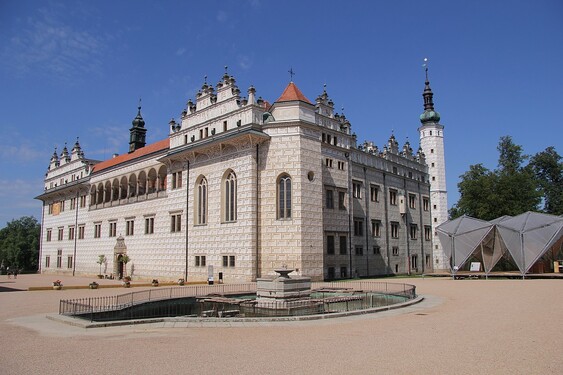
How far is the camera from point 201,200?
4141cm

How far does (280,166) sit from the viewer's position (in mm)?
36156

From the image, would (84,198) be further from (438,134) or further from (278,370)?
(278,370)

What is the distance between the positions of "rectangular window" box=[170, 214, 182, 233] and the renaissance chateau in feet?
0.55

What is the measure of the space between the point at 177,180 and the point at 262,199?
12.3 metres

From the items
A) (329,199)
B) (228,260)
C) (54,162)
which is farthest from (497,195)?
(54,162)

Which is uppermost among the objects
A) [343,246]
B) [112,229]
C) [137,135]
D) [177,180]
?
[137,135]

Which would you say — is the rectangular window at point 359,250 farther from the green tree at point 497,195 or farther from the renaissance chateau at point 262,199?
the green tree at point 497,195

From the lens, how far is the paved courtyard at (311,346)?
356 inches

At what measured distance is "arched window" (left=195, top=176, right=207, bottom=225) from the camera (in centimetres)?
4097

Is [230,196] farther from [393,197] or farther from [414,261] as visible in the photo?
[414,261]

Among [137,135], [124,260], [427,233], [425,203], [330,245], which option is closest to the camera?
[330,245]

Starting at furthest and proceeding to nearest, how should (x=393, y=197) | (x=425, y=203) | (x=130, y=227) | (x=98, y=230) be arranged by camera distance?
(x=425, y=203)
(x=98, y=230)
(x=393, y=197)
(x=130, y=227)

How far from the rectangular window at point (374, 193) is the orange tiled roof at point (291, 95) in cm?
1470

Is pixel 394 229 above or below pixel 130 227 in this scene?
below
